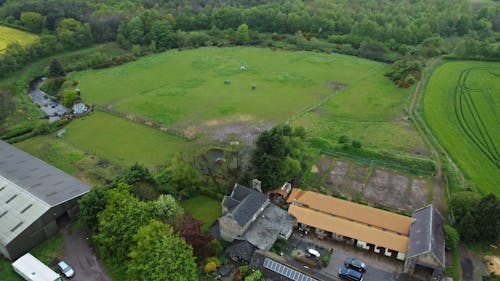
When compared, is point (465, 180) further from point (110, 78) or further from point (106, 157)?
point (110, 78)

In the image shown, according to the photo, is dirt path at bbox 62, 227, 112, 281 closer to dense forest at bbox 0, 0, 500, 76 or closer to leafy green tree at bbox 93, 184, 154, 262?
leafy green tree at bbox 93, 184, 154, 262

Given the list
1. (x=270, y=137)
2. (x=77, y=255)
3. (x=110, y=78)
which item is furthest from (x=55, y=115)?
(x=270, y=137)

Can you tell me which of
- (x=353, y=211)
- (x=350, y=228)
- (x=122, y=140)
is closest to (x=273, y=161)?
(x=353, y=211)

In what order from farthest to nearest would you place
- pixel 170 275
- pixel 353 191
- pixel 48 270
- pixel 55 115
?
pixel 55 115 < pixel 353 191 < pixel 48 270 < pixel 170 275

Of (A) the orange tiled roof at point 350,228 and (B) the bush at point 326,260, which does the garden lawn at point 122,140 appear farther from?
(B) the bush at point 326,260

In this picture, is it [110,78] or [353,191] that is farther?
[110,78]

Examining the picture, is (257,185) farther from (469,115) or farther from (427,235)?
(469,115)

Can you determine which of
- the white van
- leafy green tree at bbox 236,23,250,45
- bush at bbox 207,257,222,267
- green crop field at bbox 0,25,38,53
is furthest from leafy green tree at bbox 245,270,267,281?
green crop field at bbox 0,25,38,53
